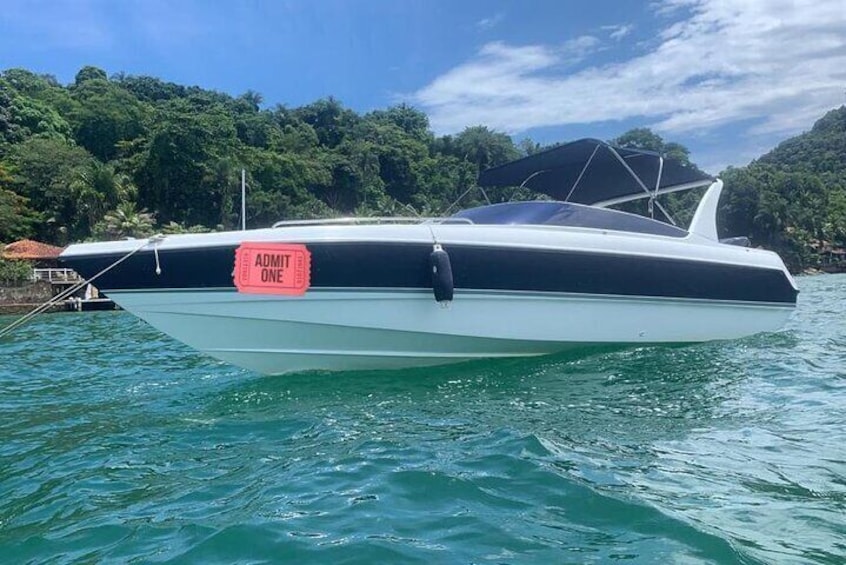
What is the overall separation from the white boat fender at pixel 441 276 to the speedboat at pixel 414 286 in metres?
0.01

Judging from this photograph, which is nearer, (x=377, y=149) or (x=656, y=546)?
(x=656, y=546)

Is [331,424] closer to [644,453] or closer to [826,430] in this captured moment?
[644,453]

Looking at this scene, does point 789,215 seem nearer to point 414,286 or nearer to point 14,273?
point 14,273

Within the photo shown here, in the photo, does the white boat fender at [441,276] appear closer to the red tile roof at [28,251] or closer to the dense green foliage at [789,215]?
the red tile roof at [28,251]

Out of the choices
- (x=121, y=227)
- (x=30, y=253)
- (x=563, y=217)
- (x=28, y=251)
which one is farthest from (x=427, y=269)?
(x=121, y=227)

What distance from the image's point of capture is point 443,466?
361cm

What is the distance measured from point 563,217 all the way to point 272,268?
112 inches

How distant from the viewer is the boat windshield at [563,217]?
682cm

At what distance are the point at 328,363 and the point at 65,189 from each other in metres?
43.0

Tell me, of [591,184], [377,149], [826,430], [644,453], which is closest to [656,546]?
[644,453]

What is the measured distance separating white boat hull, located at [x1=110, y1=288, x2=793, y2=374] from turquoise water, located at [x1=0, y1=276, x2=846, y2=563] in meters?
0.20

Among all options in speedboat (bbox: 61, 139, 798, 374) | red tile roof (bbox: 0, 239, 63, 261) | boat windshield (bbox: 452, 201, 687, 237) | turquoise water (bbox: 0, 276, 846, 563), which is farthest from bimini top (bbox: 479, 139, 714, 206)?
red tile roof (bbox: 0, 239, 63, 261)

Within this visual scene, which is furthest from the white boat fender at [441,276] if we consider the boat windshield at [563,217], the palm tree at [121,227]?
the palm tree at [121,227]

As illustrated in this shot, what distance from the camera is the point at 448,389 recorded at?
5641 millimetres
